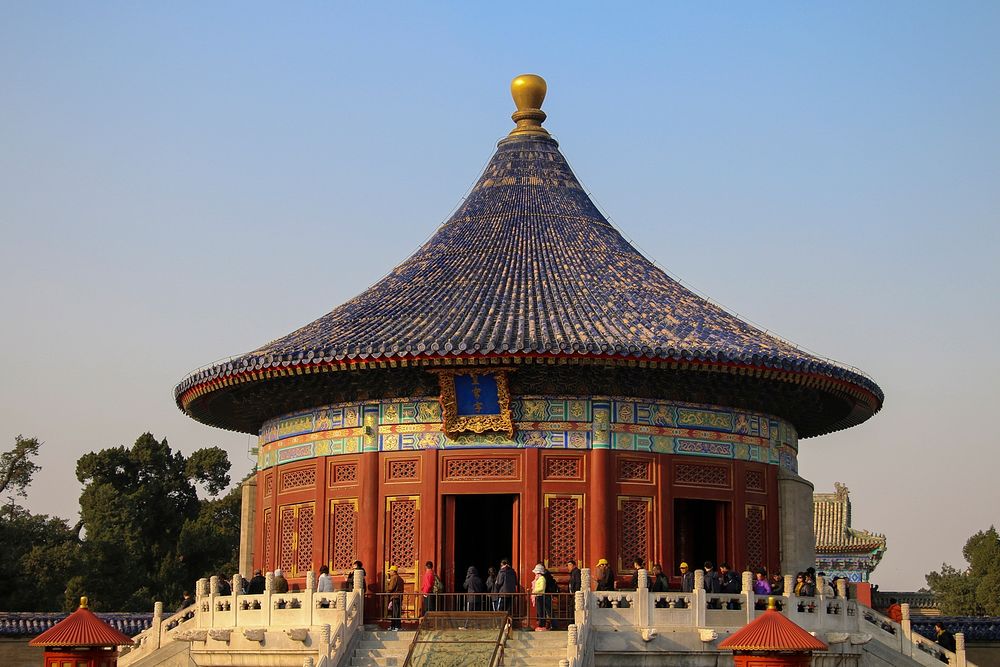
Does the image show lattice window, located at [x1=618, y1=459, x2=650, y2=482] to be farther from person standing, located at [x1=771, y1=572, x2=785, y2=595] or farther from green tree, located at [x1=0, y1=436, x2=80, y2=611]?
green tree, located at [x1=0, y1=436, x2=80, y2=611]

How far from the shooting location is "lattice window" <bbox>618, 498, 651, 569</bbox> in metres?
27.7

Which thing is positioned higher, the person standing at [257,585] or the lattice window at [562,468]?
the lattice window at [562,468]

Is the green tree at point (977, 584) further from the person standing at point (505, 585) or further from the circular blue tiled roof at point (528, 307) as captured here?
the person standing at point (505, 585)

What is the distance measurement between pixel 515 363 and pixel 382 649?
18.5 feet

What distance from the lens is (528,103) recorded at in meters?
36.1

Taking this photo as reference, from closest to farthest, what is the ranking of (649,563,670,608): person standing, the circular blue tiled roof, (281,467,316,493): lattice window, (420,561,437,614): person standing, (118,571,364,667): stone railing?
(118,571,364,667): stone railing
(649,563,670,608): person standing
(420,561,437,614): person standing
the circular blue tiled roof
(281,467,316,493): lattice window

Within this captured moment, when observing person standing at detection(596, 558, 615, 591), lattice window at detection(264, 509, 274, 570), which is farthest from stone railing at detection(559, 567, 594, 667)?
lattice window at detection(264, 509, 274, 570)

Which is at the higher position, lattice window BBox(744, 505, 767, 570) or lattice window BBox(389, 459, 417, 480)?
lattice window BBox(389, 459, 417, 480)

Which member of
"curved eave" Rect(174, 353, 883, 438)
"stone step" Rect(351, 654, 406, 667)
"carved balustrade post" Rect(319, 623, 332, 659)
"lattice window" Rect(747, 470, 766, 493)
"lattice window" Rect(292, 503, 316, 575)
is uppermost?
"curved eave" Rect(174, 353, 883, 438)

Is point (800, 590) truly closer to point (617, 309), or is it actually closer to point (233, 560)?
point (617, 309)

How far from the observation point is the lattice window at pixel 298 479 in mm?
29578

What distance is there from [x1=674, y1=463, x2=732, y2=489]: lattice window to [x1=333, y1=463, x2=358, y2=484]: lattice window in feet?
18.9

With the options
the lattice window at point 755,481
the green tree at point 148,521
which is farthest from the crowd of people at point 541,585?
the green tree at point 148,521

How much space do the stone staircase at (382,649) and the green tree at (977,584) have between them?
108ft
